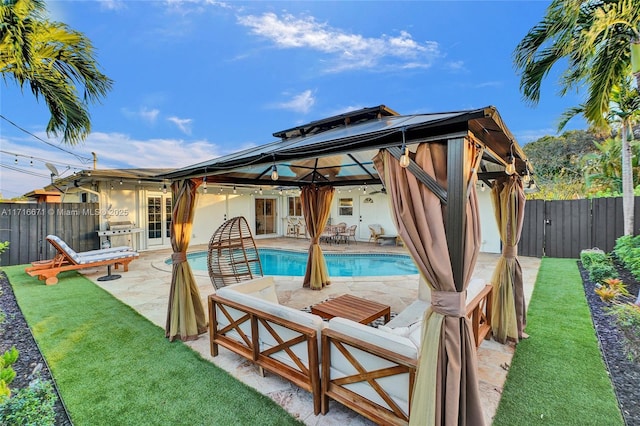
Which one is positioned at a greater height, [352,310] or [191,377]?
[352,310]

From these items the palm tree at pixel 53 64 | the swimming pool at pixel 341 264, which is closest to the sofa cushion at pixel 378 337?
the palm tree at pixel 53 64

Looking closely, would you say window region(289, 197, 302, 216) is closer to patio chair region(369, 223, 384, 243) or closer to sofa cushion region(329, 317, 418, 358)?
patio chair region(369, 223, 384, 243)

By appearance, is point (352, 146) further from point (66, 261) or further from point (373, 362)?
point (66, 261)

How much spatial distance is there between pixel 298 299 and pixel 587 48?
6.54m

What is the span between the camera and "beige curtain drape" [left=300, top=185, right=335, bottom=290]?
19.3 ft

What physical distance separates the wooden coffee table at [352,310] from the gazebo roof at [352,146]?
198cm

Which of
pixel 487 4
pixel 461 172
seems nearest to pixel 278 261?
pixel 461 172

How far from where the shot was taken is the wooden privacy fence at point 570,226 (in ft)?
26.8

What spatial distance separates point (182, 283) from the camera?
3.88 m

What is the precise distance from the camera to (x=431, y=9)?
8492mm

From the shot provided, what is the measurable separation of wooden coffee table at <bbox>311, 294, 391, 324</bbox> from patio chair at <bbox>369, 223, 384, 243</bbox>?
28.6ft

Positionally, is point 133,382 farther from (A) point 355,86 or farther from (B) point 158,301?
(A) point 355,86

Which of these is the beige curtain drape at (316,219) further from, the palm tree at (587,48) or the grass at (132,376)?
the palm tree at (587,48)

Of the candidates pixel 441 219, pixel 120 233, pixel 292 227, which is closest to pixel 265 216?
pixel 292 227
